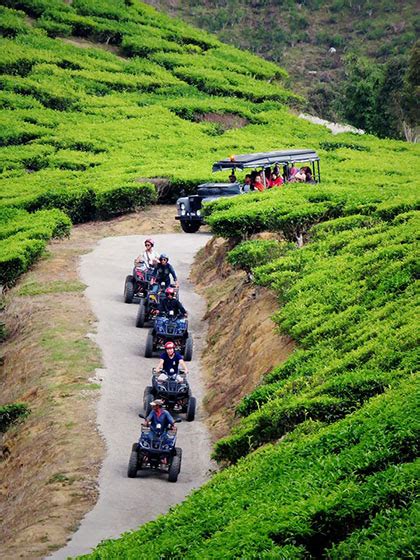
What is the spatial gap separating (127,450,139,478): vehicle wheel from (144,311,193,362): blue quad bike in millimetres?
6811

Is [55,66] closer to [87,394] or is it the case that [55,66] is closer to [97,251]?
[97,251]

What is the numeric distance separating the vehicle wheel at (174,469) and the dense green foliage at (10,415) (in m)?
Result: 4.23

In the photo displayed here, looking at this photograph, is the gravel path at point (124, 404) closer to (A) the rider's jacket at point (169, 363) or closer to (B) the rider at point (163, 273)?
(A) the rider's jacket at point (169, 363)

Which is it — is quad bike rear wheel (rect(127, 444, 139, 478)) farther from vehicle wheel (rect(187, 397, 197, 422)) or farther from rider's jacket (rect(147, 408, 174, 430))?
vehicle wheel (rect(187, 397, 197, 422))

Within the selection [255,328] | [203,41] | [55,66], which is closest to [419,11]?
[203,41]

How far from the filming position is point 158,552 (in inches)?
569

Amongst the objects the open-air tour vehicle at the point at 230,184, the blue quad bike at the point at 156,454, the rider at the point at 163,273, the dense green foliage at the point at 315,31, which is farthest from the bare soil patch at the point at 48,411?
the dense green foliage at the point at 315,31

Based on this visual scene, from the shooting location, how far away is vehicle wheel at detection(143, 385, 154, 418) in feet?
74.2

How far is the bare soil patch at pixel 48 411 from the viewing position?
18.1 metres

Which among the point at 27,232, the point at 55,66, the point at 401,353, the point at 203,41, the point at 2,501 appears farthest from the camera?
the point at 203,41

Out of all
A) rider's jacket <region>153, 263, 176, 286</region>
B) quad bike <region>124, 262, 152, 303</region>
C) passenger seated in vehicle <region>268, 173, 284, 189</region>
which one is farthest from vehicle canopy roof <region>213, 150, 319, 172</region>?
rider's jacket <region>153, 263, 176, 286</region>

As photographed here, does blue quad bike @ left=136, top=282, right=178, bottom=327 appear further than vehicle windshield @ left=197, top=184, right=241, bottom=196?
No

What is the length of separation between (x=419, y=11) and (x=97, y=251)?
245 ft

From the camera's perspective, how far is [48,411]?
74.9 ft
